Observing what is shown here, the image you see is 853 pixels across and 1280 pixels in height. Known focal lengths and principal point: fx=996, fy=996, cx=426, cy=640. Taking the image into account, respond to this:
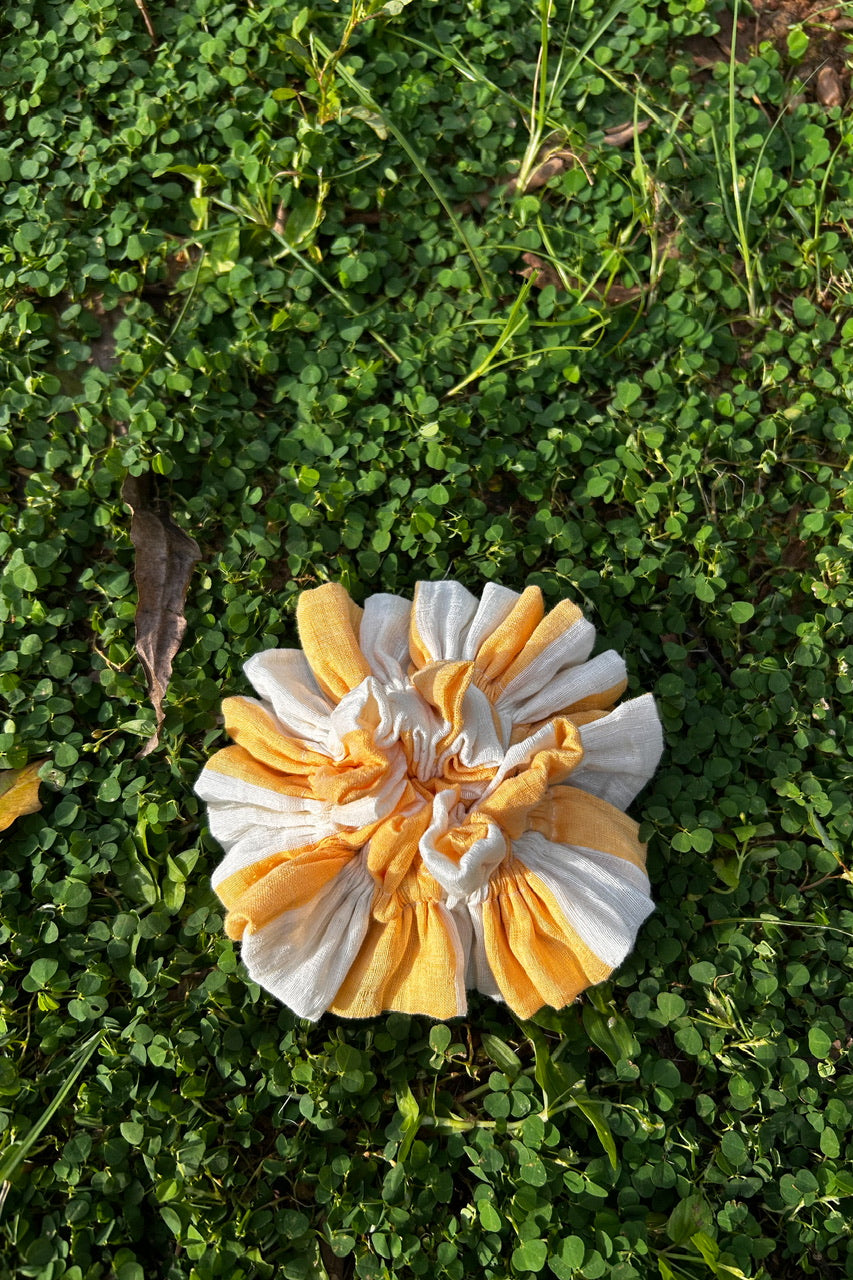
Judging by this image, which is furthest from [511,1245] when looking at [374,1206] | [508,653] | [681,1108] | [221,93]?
[221,93]

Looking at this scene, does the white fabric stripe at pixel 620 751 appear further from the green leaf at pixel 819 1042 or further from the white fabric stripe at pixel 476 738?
the green leaf at pixel 819 1042

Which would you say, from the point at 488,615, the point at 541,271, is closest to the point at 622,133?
the point at 541,271

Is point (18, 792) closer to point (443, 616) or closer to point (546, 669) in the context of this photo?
point (443, 616)

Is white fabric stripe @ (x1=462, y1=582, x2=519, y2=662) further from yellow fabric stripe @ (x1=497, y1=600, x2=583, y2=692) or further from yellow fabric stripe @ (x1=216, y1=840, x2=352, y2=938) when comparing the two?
yellow fabric stripe @ (x1=216, y1=840, x2=352, y2=938)

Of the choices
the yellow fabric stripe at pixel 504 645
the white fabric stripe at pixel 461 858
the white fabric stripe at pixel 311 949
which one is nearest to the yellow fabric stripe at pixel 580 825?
the white fabric stripe at pixel 461 858

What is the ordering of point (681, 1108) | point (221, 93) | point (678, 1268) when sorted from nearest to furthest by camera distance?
point (678, 1268)
point (681, 1108)
point (221, 93)

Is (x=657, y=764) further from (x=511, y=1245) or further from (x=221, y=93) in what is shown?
(x=221, y=93)
